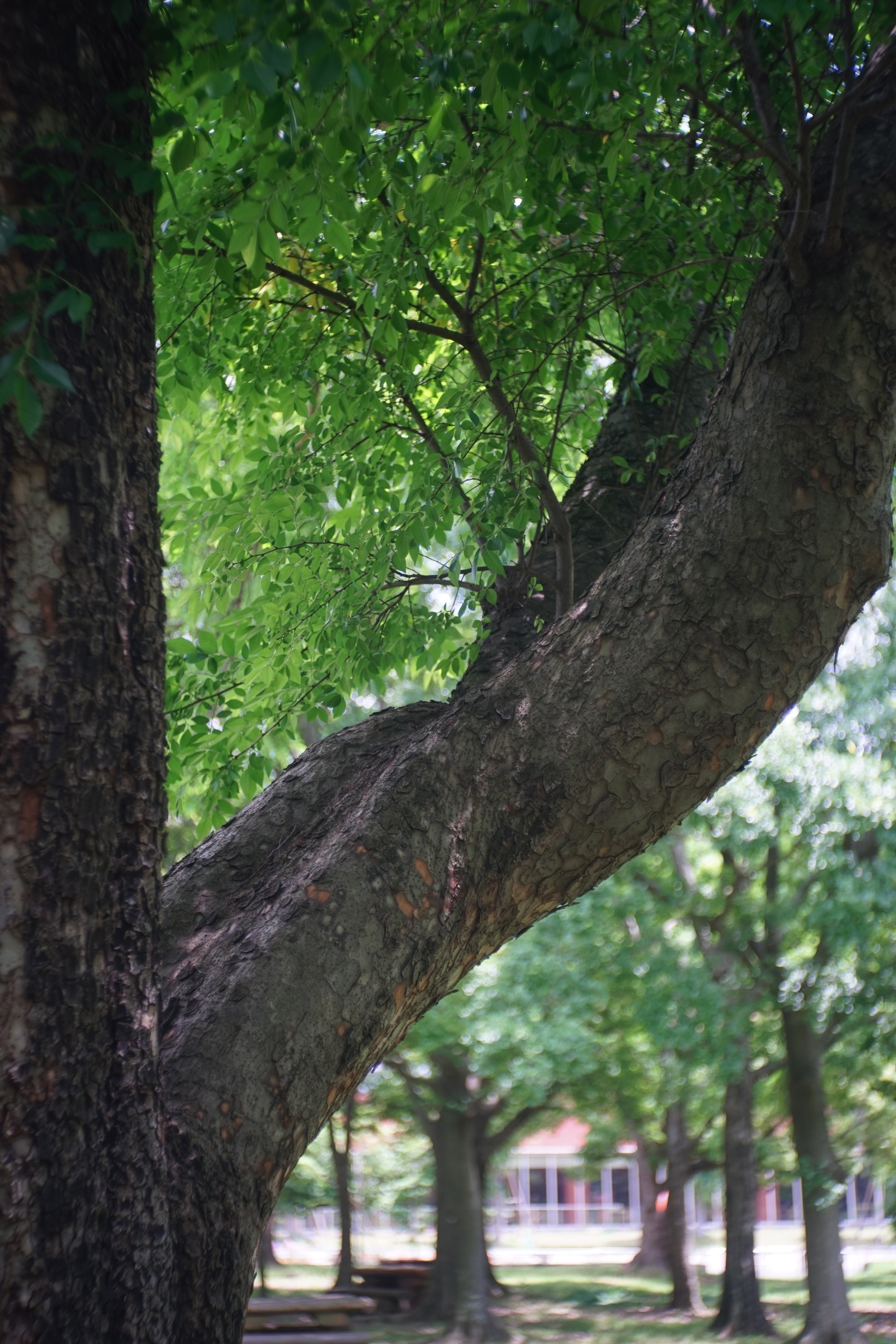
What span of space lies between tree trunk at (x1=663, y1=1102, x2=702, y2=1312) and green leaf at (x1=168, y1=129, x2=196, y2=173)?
19.8 m

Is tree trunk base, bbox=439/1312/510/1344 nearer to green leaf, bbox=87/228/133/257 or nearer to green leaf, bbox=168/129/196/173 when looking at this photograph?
green leaf, bbox=168/129/196/173

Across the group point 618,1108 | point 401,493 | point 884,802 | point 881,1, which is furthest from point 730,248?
point 618,1108

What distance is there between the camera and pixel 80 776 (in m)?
1.82

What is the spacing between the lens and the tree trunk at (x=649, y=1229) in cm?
2859

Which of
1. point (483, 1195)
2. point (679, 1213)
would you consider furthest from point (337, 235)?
point (679, 1213)

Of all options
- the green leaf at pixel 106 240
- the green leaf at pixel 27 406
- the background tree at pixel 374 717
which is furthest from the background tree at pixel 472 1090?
the green leaf at pixel 27 406

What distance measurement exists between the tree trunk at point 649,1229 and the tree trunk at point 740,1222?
11.7m

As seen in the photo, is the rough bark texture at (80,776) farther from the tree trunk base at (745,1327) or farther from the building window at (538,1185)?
the building window at (538,1185)

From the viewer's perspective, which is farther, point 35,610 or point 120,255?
point 120,255

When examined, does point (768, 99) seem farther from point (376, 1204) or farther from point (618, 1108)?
point (376, 1204)

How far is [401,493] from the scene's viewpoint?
4895mm

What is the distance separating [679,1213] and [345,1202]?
659cm

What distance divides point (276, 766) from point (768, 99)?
3368 mm

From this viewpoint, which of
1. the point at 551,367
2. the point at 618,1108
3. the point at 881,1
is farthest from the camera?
the point at 618,1108
